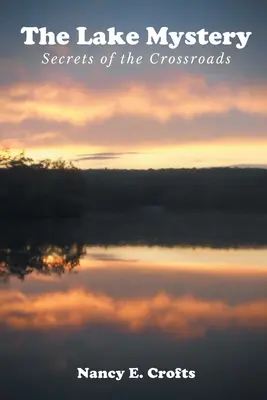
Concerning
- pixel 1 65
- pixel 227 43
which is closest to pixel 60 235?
pixel 1 65

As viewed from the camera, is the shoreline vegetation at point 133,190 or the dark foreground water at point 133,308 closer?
the dark foreground water at point 133,308

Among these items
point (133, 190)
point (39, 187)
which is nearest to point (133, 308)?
point (133, 190)

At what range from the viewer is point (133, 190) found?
3.01 metres

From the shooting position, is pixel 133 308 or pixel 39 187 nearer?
pixel 133 308

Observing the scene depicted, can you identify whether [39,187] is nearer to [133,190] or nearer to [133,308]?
[133,190]

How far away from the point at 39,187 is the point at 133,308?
1.63ft

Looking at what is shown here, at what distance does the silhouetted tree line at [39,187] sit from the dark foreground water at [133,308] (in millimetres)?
56

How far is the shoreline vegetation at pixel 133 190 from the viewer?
2990 millimetres

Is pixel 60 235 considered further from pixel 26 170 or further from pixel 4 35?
pixel 4 35

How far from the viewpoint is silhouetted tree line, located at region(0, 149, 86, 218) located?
2.99m

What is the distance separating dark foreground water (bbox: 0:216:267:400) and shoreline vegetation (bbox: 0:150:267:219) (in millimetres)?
49

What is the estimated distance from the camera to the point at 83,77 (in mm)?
2941

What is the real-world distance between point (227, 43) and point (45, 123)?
2.03 feet

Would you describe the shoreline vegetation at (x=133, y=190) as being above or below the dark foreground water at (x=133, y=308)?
above
